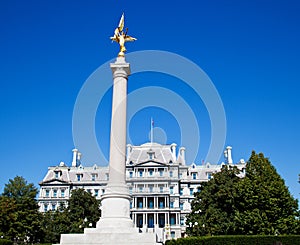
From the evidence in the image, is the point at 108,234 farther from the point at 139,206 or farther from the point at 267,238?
the point at 139,206

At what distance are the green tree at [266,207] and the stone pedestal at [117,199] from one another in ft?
51.2

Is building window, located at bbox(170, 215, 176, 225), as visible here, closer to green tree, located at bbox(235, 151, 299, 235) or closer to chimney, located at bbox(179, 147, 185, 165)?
chimney, located at bbox(179, 147, 185, 165)

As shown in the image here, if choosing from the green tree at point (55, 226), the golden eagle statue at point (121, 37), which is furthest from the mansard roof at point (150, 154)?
the golden eagle statue at point (121, 37)

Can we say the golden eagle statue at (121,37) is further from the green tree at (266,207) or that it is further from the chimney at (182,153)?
the chimney at (182,153)

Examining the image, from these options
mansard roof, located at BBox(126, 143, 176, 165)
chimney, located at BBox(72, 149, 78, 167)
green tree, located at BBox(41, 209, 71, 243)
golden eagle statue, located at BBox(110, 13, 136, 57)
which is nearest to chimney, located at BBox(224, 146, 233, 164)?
mansard roof, located at BBox(126, 143, 176, 165)

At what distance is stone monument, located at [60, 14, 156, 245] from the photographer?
75.9 feet

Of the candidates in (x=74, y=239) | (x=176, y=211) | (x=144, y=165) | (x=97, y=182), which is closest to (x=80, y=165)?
(x=97, y=182)

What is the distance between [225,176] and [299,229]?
11.2 m

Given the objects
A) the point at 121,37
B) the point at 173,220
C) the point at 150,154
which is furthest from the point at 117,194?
Result: the point at 150,154

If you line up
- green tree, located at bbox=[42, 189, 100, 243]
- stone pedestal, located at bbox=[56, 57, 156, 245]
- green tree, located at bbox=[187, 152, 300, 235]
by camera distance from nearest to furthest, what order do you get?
stone pedestal, located at bbox=[56, 57, 156, 245]
green tree, located at bbox=[187, 152, 300, 235]
green tree, located at bbox=[42, 189, 100, 243]

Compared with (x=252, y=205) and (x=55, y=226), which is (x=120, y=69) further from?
(x=55, y=226)

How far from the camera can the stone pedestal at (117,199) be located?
75.8 ft

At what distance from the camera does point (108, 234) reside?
912 inches

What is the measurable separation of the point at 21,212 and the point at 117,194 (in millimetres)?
24638
